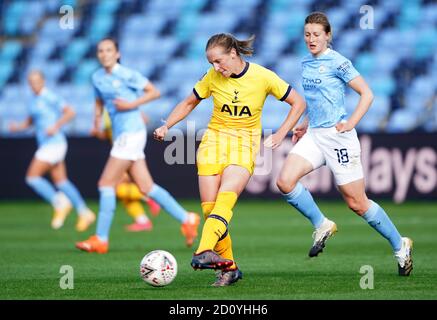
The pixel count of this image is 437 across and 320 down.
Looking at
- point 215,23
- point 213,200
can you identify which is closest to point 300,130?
point 213,200

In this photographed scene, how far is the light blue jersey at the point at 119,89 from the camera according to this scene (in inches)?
432

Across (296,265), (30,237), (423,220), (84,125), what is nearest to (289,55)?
(84,125)

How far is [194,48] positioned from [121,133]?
9.90 meters

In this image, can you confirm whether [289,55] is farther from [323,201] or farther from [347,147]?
[347,147]

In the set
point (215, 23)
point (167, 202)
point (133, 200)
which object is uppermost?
point (215, 23)

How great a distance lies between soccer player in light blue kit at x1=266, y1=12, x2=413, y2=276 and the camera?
812cm

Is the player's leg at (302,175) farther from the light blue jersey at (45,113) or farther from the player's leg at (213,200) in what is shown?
the light blue jersey at (45,113)

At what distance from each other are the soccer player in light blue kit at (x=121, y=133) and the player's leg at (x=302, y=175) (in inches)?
108

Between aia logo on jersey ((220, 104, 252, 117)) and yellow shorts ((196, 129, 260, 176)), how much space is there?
135 mm

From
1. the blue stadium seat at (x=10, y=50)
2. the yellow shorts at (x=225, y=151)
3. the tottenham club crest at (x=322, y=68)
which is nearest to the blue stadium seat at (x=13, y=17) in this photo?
the blue stadium seat at (x=10, y=50)

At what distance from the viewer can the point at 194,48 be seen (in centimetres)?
2067

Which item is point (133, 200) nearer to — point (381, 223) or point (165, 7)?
point (381, 223)

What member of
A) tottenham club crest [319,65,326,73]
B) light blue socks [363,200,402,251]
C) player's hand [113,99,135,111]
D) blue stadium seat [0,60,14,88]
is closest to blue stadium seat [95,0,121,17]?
blue stadium seat [0,60,14,88]
